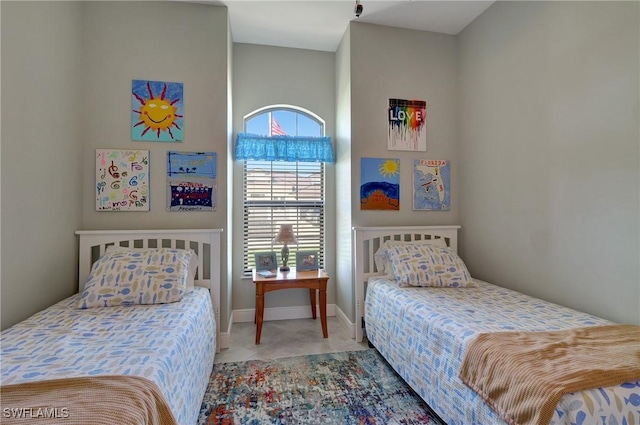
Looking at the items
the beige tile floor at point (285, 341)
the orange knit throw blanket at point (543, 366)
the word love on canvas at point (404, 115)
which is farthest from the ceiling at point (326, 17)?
the beige tile floor at point (285, 341)

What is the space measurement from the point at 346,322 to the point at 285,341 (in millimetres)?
646

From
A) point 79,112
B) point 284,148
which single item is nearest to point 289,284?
point 284,148

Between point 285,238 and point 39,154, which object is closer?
point 39,154

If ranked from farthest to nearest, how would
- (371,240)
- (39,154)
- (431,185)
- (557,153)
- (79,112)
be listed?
(431,185) < (371,240) < (79,112) < (557,153) < (39,154)

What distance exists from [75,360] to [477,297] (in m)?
2.26

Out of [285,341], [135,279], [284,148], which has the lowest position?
[285,341]

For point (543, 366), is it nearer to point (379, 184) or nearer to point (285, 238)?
point (379, 184)

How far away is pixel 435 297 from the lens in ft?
Result: 6.66

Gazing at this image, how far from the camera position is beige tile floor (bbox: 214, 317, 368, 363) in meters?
2.42

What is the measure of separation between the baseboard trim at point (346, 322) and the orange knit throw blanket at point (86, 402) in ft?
6.52

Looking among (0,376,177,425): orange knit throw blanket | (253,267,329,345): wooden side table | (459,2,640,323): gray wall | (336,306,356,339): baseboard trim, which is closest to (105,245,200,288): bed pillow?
(253,267,329,345): wooden side table

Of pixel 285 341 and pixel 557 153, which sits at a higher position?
pixel 557 153

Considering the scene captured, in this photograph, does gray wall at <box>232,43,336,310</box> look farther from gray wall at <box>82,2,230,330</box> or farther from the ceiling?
gray wall at <box>82,2,230,330</box>

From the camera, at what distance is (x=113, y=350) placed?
4.01ft
